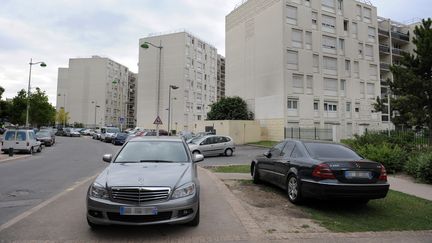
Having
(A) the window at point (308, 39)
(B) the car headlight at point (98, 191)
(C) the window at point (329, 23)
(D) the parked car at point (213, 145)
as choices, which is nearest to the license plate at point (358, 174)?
(B) the car headlight at point (98, 191)

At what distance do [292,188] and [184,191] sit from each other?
11.4 ft

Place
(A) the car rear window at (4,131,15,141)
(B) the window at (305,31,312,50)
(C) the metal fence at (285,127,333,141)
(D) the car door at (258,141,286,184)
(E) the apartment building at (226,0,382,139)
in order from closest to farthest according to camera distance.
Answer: (D) the car door at (258,141,286,184) < (A) the car rear window at (4,131,15,141) < (C) the metal fence at (285,127,333,141) < (E) the apartment building at (226,0,382,139) < (B) the window at (305,31,312,50)

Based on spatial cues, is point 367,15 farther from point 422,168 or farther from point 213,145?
point 422,168

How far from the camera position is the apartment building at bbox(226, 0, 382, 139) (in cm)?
4234

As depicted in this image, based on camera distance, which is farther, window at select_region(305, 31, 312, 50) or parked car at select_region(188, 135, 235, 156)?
window at select_region(305, 31, 312, 50)

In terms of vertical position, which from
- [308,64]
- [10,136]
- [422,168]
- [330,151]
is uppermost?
[308,64]

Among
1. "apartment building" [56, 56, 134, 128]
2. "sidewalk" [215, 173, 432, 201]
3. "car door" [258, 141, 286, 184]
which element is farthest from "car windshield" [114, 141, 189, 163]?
"apartment building" [56, 56, 134, 128]

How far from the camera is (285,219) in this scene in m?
6.80

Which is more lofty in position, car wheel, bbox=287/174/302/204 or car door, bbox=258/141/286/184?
car door, bbox=258/141/286/184

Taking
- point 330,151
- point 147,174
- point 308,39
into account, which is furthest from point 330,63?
point 147,174

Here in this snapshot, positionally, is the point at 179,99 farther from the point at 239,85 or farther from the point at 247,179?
the point at 247,179

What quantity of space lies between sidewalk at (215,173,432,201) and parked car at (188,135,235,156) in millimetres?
10178

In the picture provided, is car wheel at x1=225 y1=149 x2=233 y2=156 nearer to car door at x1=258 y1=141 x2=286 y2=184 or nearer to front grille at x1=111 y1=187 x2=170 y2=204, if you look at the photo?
car door at x1=258 y1=141 x2=286 y2=184

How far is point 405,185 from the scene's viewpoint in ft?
36.6
